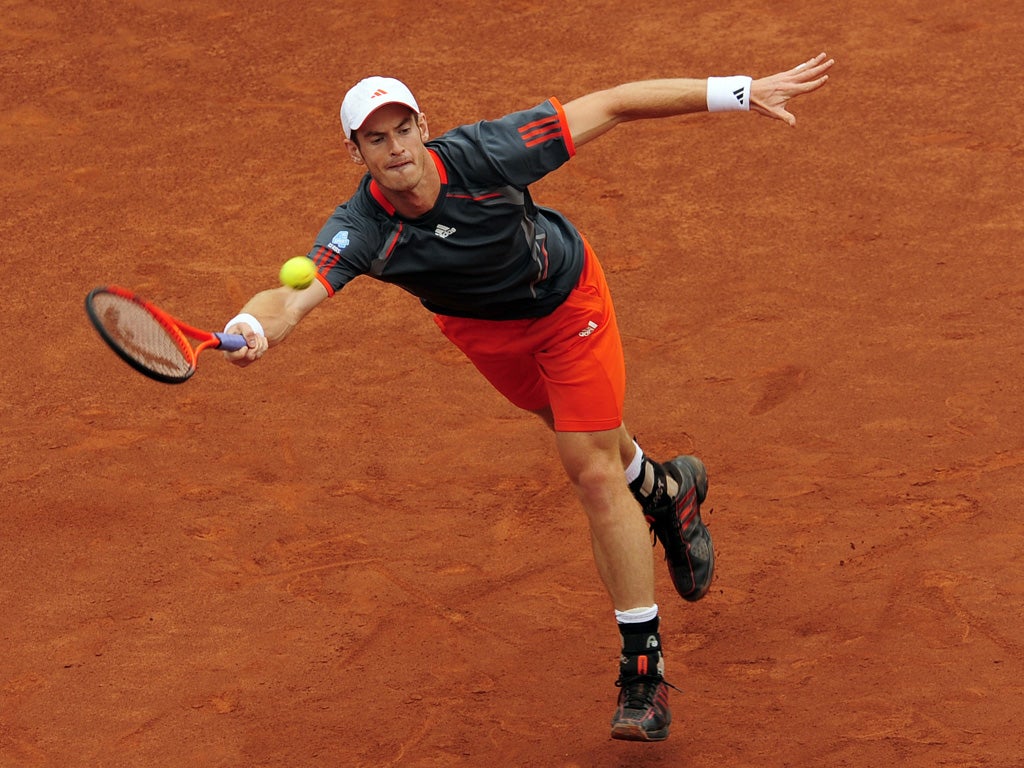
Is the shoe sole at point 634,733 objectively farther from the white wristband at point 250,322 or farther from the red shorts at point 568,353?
the white wristband at point 250,322

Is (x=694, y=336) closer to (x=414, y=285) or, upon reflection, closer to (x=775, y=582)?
(x=775, y=582)

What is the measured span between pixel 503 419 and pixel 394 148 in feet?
8.87

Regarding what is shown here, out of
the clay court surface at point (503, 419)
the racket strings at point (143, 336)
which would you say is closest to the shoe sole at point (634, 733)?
the clay court surface at point (503, 419)

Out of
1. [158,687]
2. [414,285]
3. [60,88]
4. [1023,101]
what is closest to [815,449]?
[414,285]

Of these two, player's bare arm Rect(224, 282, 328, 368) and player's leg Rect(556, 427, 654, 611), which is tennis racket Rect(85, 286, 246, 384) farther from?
player's leg Rect(556, 427, 654, 611)

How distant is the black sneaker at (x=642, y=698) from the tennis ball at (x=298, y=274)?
5.49 feet

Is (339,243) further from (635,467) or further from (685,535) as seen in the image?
(685,535)

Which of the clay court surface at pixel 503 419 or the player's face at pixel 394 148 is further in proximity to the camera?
the clay court surface at pixel 503 419

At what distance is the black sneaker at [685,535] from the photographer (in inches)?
240

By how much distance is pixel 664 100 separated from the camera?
550 cm

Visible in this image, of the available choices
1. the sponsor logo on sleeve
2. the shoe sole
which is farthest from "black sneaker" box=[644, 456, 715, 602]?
the sponsor logo on sleeve

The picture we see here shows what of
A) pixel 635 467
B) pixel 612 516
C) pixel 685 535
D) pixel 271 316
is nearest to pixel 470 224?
pixel 271 316

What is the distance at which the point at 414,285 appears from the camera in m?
5.50

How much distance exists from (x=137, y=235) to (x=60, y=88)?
2351 mm
